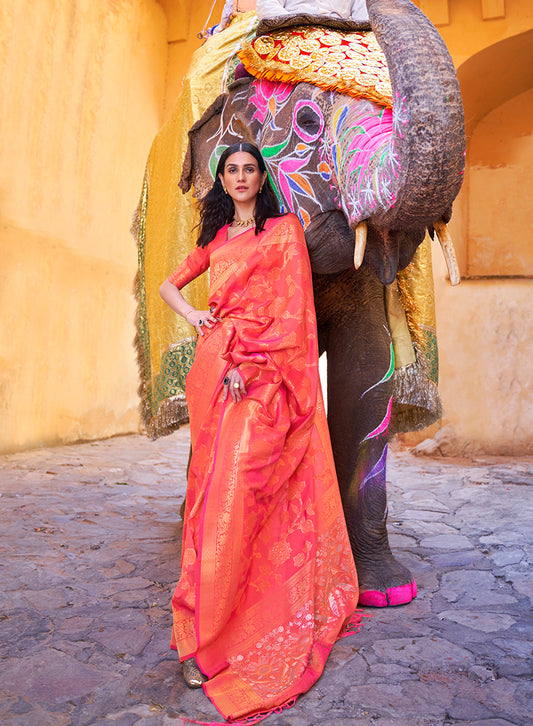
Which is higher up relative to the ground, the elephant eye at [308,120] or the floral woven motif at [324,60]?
the floral woven motif at [324,60]

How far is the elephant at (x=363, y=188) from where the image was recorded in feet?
5.19

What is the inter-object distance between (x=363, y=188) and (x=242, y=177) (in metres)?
→ 0.37

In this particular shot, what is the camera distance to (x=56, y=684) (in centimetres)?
162

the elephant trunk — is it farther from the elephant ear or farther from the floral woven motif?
the elephant ear

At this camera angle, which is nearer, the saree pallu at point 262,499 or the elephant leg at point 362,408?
the saree pallu at point 262,499

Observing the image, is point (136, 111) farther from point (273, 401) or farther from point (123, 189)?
point (273, 401)

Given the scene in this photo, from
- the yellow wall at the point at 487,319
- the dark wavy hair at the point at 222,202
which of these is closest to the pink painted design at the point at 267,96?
the dark wavy hair at the point at 222,202

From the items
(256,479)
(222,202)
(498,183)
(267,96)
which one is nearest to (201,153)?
(267,96)

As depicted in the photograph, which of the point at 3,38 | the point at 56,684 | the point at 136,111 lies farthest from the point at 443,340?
the point at 56,684

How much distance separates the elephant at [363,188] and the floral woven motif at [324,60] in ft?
0.13

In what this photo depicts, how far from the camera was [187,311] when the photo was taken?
2.00 metres

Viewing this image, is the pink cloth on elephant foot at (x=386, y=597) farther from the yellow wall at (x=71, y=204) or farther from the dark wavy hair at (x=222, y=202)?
the yellow wall at (x=71, y=204)

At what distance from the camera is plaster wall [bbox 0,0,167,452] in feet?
18.6

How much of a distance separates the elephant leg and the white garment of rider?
3.07ft
